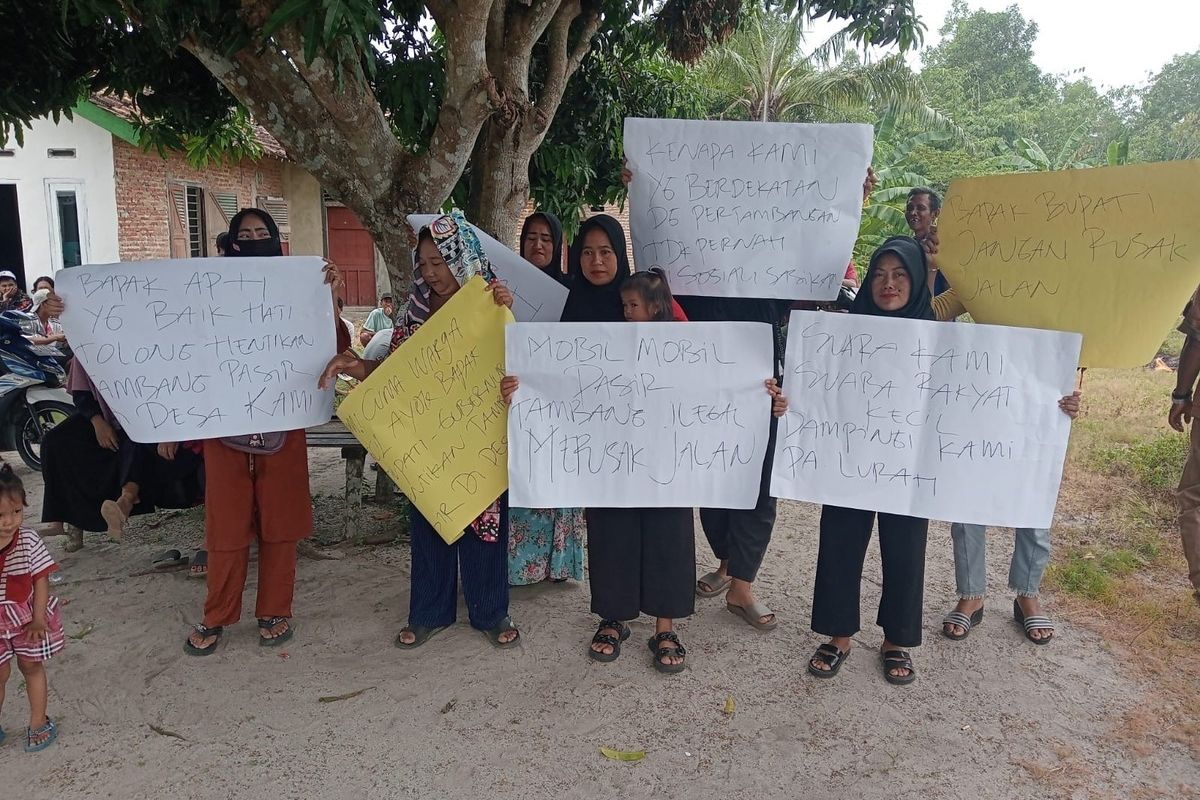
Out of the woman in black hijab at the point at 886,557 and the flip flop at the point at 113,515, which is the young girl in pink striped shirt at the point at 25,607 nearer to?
the flip flop at the point at 113,515

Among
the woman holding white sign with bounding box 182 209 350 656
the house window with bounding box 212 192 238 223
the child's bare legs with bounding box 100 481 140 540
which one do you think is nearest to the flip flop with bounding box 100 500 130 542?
the child's bare legs with bounding box 100 481 140 540

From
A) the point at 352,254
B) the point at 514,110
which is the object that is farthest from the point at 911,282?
the point at 352,254

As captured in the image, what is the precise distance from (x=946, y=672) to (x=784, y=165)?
6.75 ft

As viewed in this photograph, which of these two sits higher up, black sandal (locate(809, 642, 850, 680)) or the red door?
the red door

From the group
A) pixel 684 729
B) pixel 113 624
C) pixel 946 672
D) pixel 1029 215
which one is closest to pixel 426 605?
pixel 684 729

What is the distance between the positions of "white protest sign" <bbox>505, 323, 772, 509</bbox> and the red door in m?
15.1

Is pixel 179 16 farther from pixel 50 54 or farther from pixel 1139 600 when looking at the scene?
pixel 1139 600

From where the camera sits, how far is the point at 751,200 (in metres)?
3.07

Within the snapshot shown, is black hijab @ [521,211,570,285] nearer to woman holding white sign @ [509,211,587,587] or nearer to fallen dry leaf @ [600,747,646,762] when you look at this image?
woman holding white sign @ [509,211,587,587]

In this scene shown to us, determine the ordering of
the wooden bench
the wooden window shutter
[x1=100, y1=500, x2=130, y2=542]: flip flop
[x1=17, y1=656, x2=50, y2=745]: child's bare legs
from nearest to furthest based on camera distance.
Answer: [x1=17, y1=656, x2=50, y2=745]: child's bare legs < [x1=100, y1=500, x2=130, y2=542]: flip flop < the wooden bench < the wooden window shutter

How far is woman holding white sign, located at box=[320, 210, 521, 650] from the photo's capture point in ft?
9.58

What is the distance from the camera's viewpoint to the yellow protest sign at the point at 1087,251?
2.49 meters

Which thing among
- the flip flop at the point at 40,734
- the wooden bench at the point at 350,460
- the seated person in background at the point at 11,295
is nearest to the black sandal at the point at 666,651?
the wooden bench at the point at 350,460

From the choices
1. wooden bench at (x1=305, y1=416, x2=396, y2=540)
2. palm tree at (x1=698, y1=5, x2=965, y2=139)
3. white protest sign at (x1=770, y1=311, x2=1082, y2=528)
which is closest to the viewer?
white protest sign at (x1=770, y1=311, x2=1082, y2=528)
